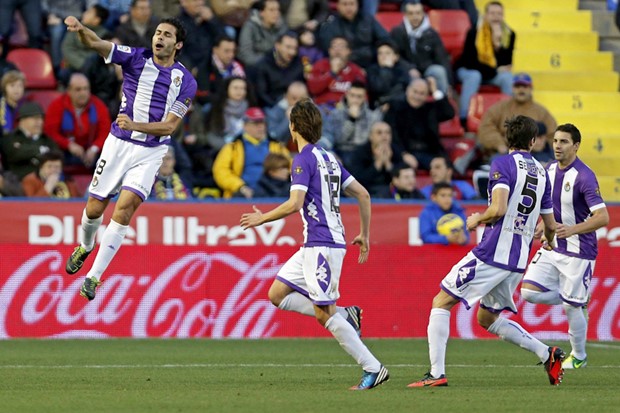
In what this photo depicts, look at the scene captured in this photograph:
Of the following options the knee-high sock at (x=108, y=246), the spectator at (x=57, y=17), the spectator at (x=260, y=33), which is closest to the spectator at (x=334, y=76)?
the spectator at (x=260, y=33)

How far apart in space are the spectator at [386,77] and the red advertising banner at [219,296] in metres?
3.81

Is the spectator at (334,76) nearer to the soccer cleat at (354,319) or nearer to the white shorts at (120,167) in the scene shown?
the white shorts at (120,167)

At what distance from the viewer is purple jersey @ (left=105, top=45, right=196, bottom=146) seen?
12.1 m

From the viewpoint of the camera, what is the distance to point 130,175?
12.1 metres

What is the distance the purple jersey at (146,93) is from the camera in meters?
12.1

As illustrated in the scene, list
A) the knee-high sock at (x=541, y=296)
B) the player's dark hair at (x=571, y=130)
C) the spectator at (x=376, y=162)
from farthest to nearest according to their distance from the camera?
the spectator at (x=376, y=162) → the knee-high sock at (x=541, y=296) → the player's dark hair at (x=571, y=130)

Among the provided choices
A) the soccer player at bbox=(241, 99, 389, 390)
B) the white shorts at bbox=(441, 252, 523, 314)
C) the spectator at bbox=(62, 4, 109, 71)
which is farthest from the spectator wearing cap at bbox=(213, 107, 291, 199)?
the soccer player at bbox=(241, 99, 389, 390)

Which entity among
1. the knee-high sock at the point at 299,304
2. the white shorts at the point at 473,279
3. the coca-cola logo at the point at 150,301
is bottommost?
the coca-cola logo at the point at 150,301

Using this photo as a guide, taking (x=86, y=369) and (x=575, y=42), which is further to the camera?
(x=575, y=42)

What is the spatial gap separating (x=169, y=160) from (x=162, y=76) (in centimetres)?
537

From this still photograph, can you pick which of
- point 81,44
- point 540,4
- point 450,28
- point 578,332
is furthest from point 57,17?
point 578,332

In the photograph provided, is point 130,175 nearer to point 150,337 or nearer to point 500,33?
point 150,337

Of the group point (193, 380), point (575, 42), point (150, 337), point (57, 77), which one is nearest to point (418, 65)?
point (575, 42)

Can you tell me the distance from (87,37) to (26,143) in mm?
6466
